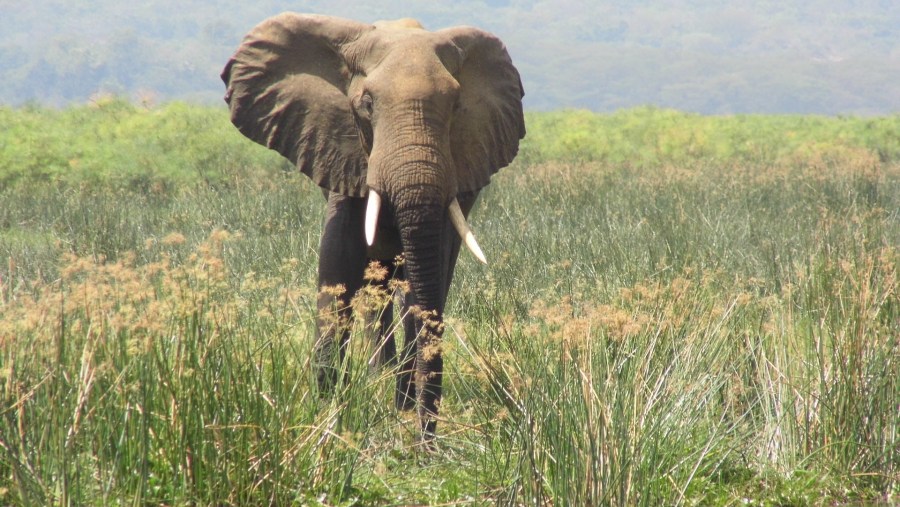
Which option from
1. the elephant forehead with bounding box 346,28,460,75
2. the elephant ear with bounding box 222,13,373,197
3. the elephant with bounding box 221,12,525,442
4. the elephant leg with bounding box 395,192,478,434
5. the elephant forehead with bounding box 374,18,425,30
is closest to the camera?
the elephant leg with bounding box 395,192,478,434

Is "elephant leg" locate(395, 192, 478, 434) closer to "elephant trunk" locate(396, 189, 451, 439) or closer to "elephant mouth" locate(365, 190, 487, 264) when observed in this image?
"elephant trunk" locate(396, 189, 451, 439)

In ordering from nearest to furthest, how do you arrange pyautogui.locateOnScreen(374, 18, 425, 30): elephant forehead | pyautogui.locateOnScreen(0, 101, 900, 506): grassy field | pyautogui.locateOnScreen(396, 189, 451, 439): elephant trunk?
pyautogui.locateOnScreen(0, 101, 900, 506): grassy field → pyautogui.locateOnScreen(396, 189, 451, 439): elephant trunk → pyautogui.locateOnScreen(374, 18, 425, 30): elephant forehead

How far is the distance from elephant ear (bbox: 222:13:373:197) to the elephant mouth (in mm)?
271

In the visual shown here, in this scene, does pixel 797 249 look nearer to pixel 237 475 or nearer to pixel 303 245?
pixel 303 245

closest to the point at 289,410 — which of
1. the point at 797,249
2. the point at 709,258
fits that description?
the point at 709,258

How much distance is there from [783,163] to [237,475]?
1830 cm

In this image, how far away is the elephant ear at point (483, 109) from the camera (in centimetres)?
565

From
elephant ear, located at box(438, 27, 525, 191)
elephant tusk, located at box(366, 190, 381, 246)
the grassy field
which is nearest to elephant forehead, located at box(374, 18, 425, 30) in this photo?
elephant ear, located at box(438, 27, 525, 191)

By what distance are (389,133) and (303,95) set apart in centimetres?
77

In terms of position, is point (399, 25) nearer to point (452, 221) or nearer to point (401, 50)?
point (401, 50)

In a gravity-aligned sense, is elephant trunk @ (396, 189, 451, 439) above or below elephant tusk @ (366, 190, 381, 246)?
below

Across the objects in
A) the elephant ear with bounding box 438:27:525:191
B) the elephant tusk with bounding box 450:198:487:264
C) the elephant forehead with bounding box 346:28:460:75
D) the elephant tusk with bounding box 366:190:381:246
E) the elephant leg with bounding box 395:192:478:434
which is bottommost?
the elephant leg with bounding box 395:192:478:434

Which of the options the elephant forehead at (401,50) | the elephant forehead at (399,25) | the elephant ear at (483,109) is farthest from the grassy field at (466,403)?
the elephant forehead at (399,25)

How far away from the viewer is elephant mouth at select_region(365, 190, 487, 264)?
201 inches
